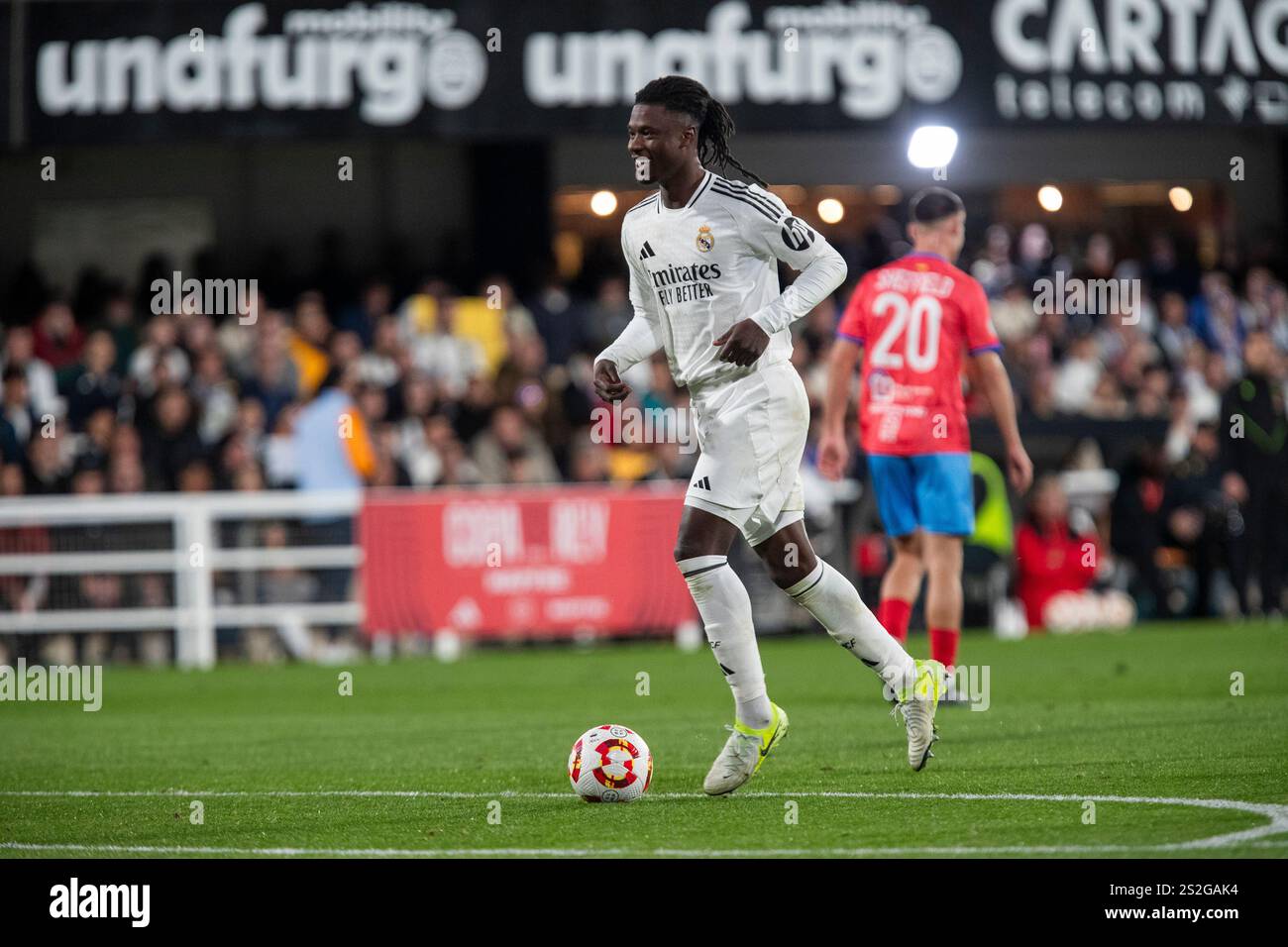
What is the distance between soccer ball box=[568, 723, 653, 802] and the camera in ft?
22.7

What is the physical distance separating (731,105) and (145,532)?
22.4ft

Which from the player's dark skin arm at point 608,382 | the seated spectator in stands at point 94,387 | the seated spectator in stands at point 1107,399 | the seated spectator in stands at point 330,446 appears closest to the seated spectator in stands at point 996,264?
the seated spectator in stands at point 1107,399

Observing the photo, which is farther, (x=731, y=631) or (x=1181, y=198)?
(x=1181, y=198)

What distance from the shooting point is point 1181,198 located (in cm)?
2639

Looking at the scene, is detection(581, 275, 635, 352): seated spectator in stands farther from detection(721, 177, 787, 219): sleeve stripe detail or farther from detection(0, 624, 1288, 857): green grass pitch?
detection(721, 177, 787, 219): sleeve stripe detail

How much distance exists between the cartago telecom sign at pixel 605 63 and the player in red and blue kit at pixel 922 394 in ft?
30.9

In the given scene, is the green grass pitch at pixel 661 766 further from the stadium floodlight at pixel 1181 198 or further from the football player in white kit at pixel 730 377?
the stadium floodlight at pixel 1181 198

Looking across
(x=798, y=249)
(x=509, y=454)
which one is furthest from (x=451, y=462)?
(x=798, y=249)

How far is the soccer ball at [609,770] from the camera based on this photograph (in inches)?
273

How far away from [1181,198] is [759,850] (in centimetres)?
2223

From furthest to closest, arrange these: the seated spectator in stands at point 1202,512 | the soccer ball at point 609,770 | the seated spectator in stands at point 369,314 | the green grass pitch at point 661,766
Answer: the seated spectator in stands at point 369,314 < the seated spectator in stands at point 1202,512 < the soccer ball at point 609,770 < the green grass pitch at point 661,766

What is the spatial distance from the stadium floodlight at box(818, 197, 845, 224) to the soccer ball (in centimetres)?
2001

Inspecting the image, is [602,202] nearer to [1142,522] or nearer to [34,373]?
[34,373]

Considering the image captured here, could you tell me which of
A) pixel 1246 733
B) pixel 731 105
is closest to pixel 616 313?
pixel 731 105
